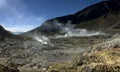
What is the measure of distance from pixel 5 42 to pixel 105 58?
108m

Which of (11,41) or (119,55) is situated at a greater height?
(11,41)

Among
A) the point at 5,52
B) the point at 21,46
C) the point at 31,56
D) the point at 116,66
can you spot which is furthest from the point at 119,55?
the point at 21,46

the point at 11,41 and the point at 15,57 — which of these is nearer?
the point at 15,57

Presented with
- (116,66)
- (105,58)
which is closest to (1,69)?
(116,66)

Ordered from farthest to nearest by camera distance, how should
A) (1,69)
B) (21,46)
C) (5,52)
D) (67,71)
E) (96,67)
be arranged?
(21,46), (5,52), (67,71), (96,67), (1,69)

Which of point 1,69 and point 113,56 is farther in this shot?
point 113,56

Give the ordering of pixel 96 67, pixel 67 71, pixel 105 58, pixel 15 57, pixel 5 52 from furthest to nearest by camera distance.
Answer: pixel 5 52 → pixel 15 57 → pixel 67 71 → pixel 105 58 → pixel 96 67

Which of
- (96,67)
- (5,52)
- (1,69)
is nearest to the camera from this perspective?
(1,69)

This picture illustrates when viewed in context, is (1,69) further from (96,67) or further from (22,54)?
(22,54)

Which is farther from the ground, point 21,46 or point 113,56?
point 21,46

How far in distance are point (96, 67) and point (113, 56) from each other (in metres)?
7.37

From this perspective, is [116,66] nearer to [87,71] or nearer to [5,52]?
[87,71]

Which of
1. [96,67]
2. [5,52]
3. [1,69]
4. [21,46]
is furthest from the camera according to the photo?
[21,46]

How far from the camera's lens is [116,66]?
31.6m
